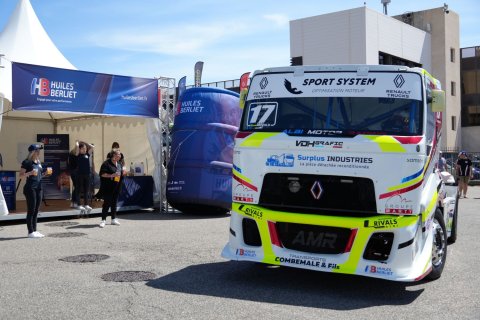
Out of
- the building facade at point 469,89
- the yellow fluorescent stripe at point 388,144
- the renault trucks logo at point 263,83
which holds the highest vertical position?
the building facade at point 469,89

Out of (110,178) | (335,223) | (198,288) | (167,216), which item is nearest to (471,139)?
(167,216)

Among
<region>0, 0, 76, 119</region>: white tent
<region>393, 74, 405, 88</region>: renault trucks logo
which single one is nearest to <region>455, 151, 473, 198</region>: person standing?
<region>0, 0, 76, 119</region>: white tent

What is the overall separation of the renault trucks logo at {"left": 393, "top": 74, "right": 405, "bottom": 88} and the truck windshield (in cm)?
18

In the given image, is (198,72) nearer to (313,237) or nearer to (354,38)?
(313,237)

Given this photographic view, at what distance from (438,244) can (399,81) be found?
2160mm

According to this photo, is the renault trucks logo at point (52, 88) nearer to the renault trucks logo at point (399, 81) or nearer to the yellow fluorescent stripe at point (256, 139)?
the yellow fluorescent stripe at point (256, 139)

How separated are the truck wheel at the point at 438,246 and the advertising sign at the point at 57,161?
1255 centimetres

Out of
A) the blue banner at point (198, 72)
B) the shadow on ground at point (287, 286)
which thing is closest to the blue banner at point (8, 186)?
the shadow on ground at point (287, 286)

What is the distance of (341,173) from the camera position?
20.0ft

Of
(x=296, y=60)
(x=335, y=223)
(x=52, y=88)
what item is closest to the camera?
(x=335, y=223)

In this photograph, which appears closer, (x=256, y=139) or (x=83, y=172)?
(x=256, y=139)

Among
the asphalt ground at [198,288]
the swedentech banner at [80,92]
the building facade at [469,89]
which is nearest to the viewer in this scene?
the asphalt ground at [198,288]

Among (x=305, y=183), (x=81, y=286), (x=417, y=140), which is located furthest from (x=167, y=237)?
(x=417, y=140)

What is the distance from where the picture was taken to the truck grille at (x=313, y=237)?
6168mm
